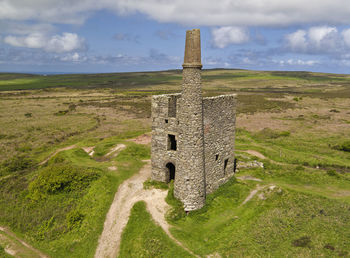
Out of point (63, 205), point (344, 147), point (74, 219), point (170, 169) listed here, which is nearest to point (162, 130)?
point (170, 169)

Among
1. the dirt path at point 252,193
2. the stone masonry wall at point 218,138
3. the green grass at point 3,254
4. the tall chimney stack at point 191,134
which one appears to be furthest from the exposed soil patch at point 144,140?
the green grass at point 3,254

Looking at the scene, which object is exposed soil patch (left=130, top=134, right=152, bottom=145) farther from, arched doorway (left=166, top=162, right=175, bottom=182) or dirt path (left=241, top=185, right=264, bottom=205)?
dirt path (left=241, top=185, right=264, bottom=205)

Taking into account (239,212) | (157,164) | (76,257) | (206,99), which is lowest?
(76,257)

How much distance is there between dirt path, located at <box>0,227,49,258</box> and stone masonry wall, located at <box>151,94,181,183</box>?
1202cm

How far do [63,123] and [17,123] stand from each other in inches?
454

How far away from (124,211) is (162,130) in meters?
8.23

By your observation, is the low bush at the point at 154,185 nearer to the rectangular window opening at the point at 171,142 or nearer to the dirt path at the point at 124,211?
the dirt path at the point at 124,211

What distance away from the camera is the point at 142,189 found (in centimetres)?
2444

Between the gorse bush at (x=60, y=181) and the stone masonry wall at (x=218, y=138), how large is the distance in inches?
498

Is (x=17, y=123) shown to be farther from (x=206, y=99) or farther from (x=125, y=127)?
(x=206, y=99)

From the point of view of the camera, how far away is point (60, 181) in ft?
82.6

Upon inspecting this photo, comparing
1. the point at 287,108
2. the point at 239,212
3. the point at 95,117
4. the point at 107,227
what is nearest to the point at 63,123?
the point at 95,117

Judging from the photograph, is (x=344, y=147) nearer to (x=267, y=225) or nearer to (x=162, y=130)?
(x=267, y=225)

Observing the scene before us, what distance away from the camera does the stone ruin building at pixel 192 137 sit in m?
20.0
